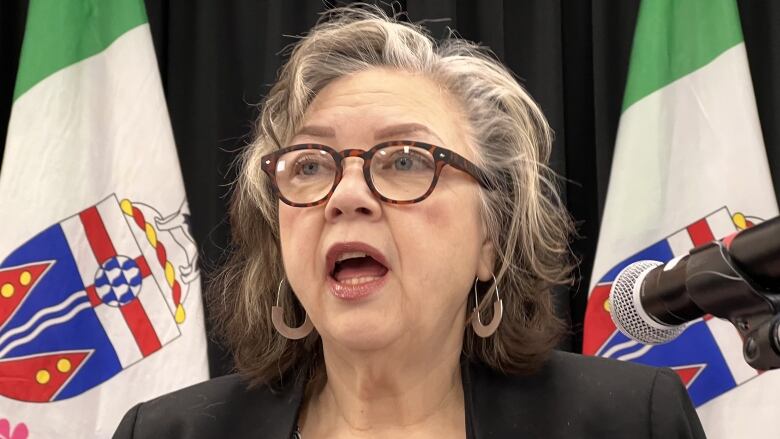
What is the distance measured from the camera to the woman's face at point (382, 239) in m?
1.45

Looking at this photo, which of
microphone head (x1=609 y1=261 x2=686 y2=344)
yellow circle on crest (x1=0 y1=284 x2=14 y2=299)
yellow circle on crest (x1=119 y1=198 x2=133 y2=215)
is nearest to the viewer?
microphone head (x1=609 y1=261 x2=686 y2=344)

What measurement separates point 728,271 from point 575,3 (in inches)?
80.6

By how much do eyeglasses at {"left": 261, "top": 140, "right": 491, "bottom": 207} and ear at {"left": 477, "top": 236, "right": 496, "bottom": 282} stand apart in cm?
13

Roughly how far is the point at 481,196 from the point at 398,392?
0.36 m

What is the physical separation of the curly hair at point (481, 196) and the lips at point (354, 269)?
24 cm

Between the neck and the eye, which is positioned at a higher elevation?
the eye

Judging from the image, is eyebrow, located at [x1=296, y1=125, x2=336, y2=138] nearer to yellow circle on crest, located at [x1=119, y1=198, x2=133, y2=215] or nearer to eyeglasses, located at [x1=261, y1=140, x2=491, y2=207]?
eyeglasses, located at [x1=261, y1=140, x2=491, y2=207]

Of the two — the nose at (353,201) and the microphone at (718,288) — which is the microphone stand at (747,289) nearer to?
the microphone at (718,288)

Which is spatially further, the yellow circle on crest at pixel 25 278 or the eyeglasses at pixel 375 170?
the yellow circle on crest at pixel 25 278

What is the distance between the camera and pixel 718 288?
944 mm

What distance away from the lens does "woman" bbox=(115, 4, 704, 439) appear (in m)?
1.48

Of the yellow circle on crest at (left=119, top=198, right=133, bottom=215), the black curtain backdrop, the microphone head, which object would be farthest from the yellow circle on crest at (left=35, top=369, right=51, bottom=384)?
the microphone head

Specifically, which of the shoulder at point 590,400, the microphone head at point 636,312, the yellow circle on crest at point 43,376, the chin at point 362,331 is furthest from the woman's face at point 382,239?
the yellow circle on crest at point 43,376

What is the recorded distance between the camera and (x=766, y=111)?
8.80ft
